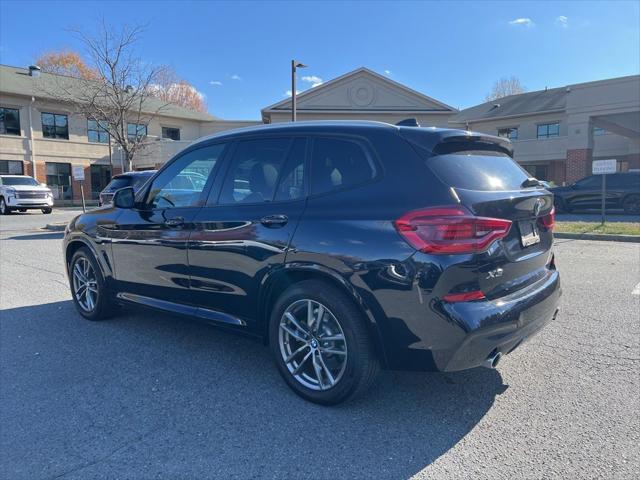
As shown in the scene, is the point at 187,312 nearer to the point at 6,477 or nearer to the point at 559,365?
the point at 6,477

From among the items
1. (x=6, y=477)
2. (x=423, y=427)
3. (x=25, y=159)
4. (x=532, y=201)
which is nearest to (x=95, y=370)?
(x=6, y=477)

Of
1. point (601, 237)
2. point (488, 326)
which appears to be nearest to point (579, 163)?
point (601, 237)

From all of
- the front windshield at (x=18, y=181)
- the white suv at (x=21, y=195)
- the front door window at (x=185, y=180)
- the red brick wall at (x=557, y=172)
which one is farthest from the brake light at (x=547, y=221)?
the red brick wall at (x=557, y=172)

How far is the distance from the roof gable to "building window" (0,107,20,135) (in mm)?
17864

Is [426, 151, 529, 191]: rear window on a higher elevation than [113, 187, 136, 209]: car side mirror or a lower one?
higher

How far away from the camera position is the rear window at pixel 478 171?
2852 millimetres

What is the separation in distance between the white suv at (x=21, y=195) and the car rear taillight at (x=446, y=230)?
2415 cm

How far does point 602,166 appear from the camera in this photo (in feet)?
40.0

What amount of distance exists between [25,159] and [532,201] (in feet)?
113

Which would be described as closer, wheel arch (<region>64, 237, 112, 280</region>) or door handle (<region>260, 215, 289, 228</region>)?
door handle (<region>260, 215, 289, 228</region>)

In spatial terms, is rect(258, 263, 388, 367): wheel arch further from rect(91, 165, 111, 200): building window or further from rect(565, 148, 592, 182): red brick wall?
rect(91, 165, 111, 200): building window

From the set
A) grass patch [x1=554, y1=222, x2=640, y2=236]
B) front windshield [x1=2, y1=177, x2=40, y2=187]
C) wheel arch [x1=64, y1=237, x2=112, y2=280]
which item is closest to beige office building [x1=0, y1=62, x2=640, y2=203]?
front windshield [x1=2, y1=177, x2=40, y2=187]

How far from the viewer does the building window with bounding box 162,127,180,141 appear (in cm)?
3619

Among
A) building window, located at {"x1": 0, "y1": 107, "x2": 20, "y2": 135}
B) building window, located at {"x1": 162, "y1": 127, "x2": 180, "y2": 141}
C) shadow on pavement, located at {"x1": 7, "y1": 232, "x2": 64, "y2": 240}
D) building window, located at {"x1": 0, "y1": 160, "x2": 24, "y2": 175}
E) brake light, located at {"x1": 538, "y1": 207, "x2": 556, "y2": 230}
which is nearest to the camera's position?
brake light, located at {"x1": 538, "y1": 207, "x2": 556, "y2": 230}
